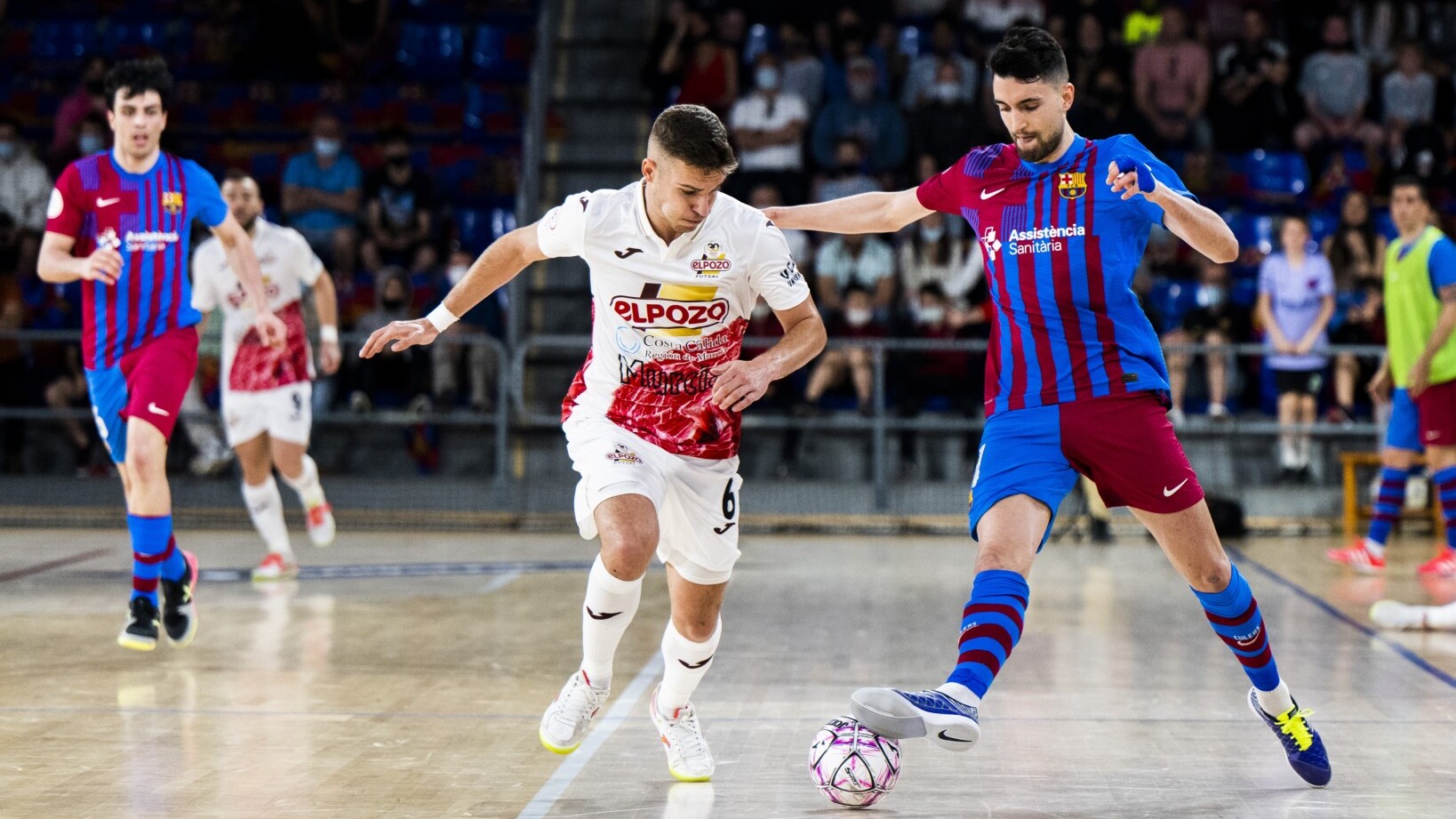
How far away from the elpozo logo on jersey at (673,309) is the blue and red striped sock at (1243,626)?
5.34 ft

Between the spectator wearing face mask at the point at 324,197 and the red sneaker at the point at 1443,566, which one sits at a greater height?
the spectator wearing face mask at the point at 324,197

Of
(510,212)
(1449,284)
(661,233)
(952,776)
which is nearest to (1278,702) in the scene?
(952,776)

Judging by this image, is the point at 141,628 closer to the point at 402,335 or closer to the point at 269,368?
the point at 402,335

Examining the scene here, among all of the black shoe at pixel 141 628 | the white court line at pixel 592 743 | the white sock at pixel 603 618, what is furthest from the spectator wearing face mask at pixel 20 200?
the white sock at pixel 603 618

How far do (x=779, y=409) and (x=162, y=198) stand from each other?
713 cm

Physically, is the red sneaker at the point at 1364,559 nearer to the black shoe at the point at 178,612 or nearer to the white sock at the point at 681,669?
the white sock at the point at 681,669

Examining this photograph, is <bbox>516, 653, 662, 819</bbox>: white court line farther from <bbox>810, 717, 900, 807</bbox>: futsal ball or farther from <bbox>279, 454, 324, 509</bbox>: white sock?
<bbox>279, 454, 324, 509</bbox>: white sock

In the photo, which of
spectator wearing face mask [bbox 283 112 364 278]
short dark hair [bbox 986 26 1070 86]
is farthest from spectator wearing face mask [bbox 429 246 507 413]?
short dark hair [bbox 986 26 1070 86]

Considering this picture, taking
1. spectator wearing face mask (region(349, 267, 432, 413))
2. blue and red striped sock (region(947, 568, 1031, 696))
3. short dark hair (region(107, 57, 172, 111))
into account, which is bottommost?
blue and red striped sock (region(947, 568, 1031, 696))

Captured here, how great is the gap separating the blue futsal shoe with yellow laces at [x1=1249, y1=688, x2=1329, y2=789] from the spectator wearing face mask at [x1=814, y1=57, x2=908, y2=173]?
10.6m

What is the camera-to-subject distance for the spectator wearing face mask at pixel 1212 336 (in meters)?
12.9

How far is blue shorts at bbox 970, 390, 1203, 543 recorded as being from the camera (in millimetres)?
4516

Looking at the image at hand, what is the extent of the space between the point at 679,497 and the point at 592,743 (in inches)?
36.9

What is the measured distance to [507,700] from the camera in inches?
233
